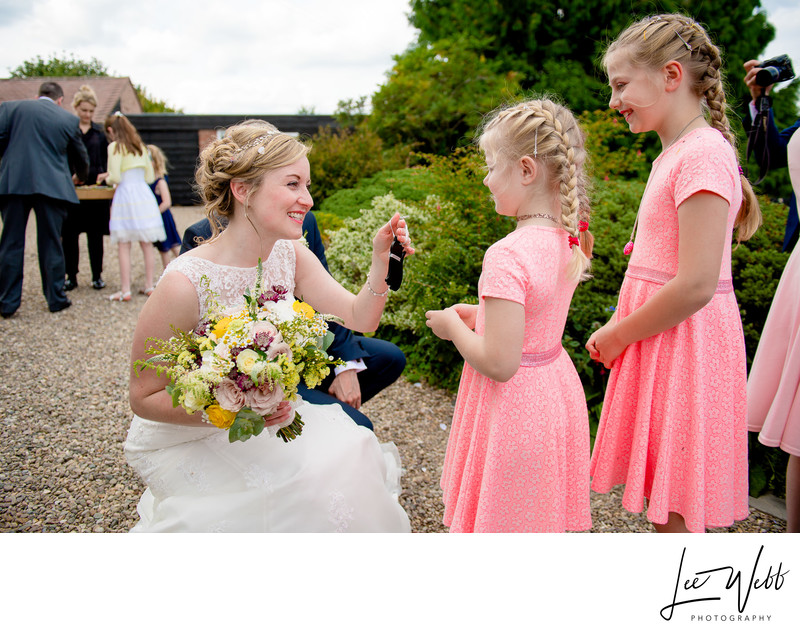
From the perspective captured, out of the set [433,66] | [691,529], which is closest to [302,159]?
[691,529]

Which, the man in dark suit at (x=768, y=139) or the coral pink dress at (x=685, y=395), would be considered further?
the man in dark suit at (x=768, y=139)

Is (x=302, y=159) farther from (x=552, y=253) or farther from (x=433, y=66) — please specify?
(x=433, y=66)

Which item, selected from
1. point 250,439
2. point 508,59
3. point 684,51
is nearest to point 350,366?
point 250,439

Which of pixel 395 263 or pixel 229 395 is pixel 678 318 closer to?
pixel 395 263

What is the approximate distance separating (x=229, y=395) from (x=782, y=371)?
2355 millimetres

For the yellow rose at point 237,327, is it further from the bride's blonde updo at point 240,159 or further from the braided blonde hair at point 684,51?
the braided blonde hair at point 684,51

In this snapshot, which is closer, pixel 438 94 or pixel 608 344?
pixel 608 344

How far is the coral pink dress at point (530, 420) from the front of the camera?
A: 172 cm

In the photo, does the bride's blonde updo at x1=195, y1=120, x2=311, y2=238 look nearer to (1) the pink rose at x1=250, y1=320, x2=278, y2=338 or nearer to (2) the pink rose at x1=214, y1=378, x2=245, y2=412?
(1) the pink rose at x1=250, y1=320, x2=278, y2=338

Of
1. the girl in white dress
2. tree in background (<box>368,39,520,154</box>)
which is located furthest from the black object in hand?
tree in background (<box>368,39,520,154</box>)

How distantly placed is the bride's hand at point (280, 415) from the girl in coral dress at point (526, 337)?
1.96ft

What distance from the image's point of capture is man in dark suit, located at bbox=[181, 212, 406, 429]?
278 cm

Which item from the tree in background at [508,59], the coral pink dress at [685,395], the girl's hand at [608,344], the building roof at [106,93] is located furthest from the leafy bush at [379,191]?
the building roof at [106,93]

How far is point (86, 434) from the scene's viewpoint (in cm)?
376
